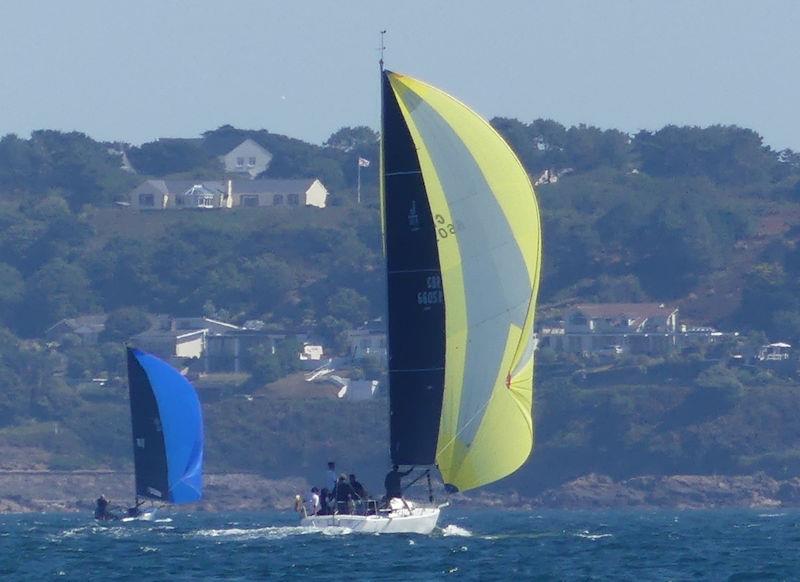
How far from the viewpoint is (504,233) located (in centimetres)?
4325

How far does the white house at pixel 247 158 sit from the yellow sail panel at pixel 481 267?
14177 centimetres

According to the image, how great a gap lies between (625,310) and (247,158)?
69.3 metres

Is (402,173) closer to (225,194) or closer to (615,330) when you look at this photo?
(615,330)

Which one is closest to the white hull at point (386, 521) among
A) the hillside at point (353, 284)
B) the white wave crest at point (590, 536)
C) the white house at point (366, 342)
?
the white wave crest at point (590, 536)

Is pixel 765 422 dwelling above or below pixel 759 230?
below

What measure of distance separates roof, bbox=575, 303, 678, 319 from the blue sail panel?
65.3 metres

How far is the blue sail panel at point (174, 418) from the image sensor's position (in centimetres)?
5947

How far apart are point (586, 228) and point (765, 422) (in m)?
31.5

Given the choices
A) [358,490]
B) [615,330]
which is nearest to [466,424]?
[358,490]

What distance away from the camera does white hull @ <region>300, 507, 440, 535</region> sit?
4444 cm

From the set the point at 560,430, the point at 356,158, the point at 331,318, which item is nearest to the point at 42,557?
the point at 560,430

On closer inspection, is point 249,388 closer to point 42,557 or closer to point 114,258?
point 114,258

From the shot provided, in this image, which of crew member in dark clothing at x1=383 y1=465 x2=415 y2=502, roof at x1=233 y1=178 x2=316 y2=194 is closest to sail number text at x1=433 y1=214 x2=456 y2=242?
crew member in dark clothing at x1=383 y1=465 x2=415 y2=502

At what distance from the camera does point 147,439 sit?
60.0 m
